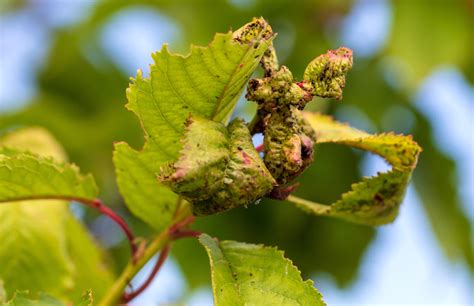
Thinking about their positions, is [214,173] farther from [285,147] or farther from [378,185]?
[378,185]

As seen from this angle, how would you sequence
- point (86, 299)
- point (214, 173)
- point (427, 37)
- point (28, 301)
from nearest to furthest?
point (214, 173) < point (86, 299) < point (28, 301) < point (427, 37)

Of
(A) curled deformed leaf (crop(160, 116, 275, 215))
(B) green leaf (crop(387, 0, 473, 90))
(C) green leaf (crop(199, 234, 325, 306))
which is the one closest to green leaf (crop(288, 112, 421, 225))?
(C) green leaf (crop(199, 234, 325, 306))

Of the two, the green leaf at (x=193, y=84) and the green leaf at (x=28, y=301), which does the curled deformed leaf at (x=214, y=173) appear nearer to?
the green leaf at (x=193, y=84)

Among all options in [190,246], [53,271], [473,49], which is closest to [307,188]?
[190,246]

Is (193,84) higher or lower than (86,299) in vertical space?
higher

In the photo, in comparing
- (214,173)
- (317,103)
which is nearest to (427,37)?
(317,103)

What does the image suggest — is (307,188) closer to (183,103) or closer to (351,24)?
(351,24)

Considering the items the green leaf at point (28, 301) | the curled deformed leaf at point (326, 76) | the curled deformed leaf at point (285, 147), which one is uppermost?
the curled deformed leaf at point (326, 76)

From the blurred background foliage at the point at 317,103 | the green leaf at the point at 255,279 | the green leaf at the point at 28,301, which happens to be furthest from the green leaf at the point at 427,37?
the green leaf at the point at 28,301
